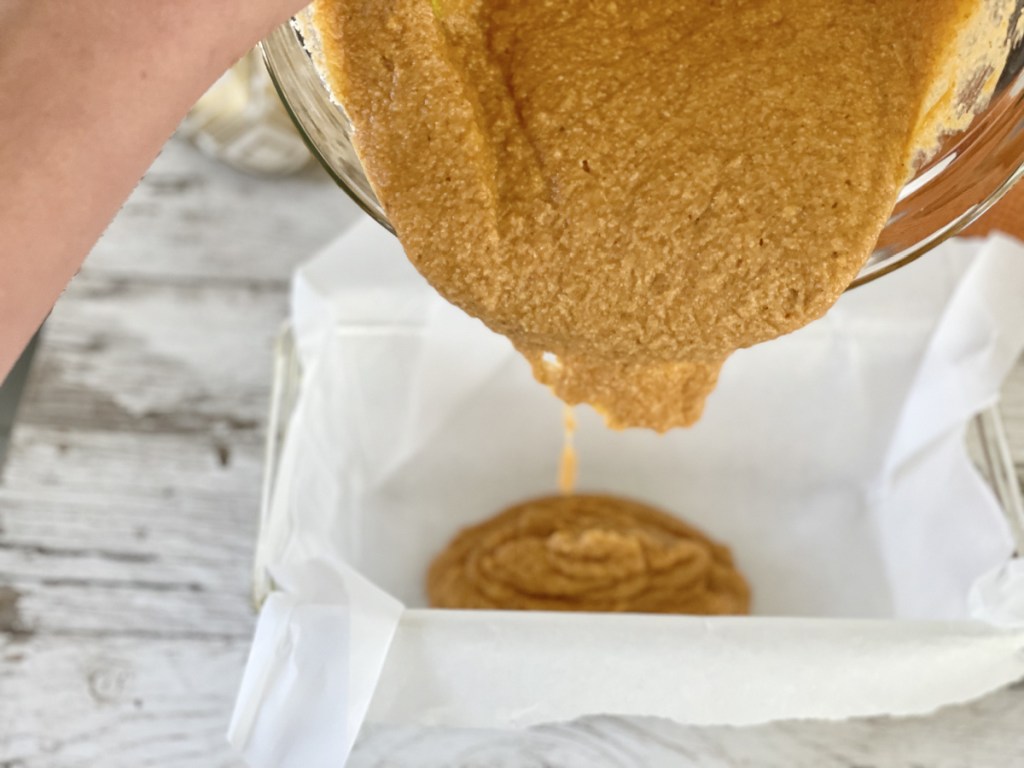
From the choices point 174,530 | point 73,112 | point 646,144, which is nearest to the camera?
point 73,112

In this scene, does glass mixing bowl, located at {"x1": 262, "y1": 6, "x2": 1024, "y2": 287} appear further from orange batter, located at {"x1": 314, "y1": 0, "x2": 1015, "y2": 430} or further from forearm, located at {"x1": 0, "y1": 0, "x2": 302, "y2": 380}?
forearm, located at {"x1": 0, "y1": 0, "x2": 302, "y2": 380}

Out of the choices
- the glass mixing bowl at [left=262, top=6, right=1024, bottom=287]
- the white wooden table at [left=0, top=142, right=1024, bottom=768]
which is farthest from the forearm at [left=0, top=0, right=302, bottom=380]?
the white wooden table at [left=0, top=142, right=1024, bottom=768]

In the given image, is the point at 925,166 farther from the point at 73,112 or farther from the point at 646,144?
the point at 73,112

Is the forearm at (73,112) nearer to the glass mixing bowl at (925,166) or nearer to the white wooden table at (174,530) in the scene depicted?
the glass mixing bowl at (925,166)

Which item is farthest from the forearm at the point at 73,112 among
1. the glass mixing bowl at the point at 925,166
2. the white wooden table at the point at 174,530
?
the white wooden table at the point at 174,530

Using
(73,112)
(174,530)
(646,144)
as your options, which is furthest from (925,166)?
(174,530)

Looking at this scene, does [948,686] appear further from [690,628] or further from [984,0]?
[984,0]
